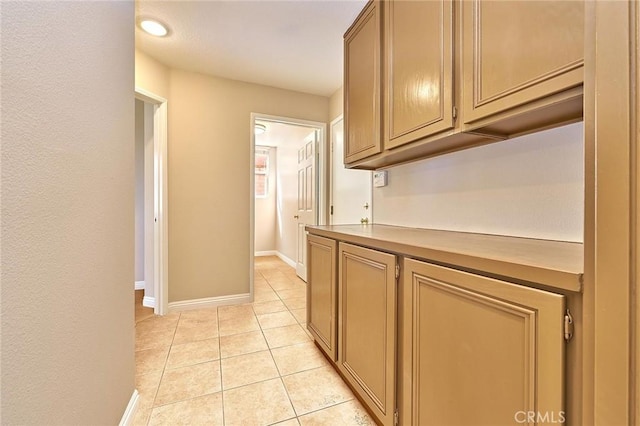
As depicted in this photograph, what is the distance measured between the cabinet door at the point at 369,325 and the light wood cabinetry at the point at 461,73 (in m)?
0.68

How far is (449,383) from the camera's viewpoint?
83 cm

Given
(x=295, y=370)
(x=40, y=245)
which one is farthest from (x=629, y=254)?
(x=295, y=370)

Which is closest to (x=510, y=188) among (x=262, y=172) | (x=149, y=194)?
(x=149, y=194)

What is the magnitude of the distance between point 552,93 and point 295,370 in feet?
6.21

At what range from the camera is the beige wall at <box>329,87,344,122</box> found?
3.03m

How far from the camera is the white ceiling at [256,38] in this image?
184cm

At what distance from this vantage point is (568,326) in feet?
1.83

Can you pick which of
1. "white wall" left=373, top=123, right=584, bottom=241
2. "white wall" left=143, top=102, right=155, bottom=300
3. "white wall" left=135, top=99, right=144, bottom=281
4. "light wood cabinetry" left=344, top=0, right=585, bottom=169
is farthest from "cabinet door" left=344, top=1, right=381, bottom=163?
"white wall" left=135, top=99, right=144, bottom=281

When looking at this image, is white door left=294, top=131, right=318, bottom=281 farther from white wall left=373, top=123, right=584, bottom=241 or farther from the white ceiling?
white wall left=373, top=123, right=584, bottom=241

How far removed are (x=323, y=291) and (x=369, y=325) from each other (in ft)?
1.78

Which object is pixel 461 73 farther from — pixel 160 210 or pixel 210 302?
pixel 210 302

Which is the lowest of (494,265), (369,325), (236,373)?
(236,373)

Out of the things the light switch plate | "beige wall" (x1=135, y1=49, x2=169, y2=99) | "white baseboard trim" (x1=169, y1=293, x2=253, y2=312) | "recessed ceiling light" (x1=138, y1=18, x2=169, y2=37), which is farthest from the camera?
"white baseboard trim" (x1=169, y1=293, x2=253, y2=312)

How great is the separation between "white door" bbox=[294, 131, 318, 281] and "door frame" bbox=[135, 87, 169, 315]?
1.67 meters
